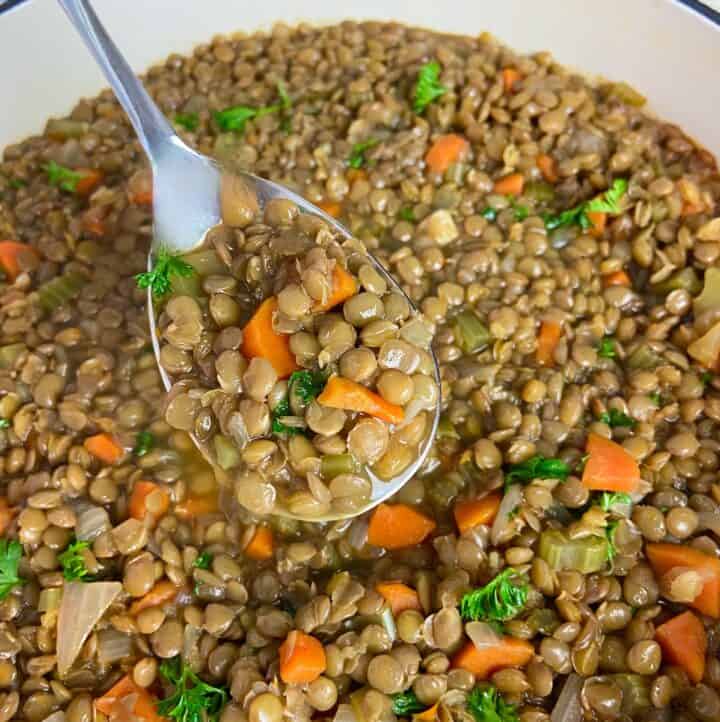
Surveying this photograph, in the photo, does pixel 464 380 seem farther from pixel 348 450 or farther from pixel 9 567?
pixel 9 567

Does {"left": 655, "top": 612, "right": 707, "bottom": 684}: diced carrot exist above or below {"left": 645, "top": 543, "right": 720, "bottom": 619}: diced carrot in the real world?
below

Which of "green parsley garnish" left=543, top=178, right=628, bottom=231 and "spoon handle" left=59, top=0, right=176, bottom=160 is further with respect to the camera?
"green parsley garnish" left=543, top=178, right=628, bottom=231

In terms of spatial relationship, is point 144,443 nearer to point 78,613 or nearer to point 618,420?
point 78,613

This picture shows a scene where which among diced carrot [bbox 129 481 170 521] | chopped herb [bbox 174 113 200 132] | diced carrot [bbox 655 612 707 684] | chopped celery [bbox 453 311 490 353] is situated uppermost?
chopped herb [bbox 174 113 200 132]

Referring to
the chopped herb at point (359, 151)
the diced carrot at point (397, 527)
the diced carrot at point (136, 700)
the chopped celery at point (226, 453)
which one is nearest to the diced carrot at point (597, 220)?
the chopped herb at point (359, 151)

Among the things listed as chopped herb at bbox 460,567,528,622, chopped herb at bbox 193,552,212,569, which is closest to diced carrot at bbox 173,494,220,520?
chopped herb at bbox 193,552,212,569

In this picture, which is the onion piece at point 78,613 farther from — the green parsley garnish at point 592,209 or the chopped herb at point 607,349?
the green parsley garnish at point 592,209

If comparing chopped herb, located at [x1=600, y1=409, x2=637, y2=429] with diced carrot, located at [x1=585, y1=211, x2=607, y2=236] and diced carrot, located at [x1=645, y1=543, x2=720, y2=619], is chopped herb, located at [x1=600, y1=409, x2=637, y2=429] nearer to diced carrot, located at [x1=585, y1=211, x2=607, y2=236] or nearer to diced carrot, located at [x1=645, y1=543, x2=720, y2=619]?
diced carrot, located at [x1=645, y1=543, x2=720, y2=619]
